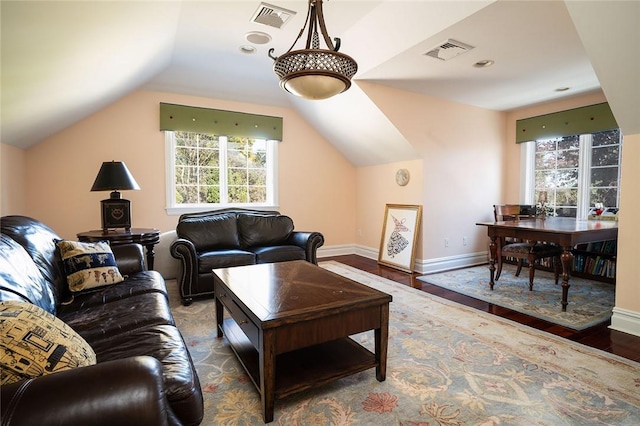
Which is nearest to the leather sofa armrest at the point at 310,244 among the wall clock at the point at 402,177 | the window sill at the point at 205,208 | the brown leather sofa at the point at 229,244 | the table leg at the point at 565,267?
the brown leather sofa at the point at 229,244

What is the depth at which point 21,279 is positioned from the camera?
5.12 feet

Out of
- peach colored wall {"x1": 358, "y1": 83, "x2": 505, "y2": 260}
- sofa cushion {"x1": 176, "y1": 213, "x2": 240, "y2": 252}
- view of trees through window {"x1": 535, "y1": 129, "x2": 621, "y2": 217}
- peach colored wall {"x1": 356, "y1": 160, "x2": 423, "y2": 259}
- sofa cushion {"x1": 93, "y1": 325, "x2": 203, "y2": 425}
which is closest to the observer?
sofa cushion {"x1": 93, "y1": 325, "x2": 203, "y2": 425}

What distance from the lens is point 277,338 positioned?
1535 millimetres

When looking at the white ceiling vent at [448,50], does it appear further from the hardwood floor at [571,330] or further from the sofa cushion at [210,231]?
the sofa cushion at [210,231]

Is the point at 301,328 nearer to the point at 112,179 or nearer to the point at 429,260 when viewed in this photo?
the point at 112,179

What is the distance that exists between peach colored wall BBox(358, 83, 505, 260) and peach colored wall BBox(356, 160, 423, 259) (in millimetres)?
43

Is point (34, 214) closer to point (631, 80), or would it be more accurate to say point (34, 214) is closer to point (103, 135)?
point (103, 135)

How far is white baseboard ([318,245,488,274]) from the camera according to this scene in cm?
449

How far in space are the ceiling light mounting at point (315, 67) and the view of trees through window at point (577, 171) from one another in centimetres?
422

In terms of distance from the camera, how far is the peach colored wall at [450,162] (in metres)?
4.26

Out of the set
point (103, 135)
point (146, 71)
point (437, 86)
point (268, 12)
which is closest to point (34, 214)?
point (103, 135)

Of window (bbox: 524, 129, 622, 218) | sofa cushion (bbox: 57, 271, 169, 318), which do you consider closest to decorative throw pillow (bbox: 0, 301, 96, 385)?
sofa cushion (bbox: 57, 271, 169, 318)

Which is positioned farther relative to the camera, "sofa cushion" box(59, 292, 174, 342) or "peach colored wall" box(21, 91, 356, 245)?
"peach colored wall" box(21, 91, 356, 245)

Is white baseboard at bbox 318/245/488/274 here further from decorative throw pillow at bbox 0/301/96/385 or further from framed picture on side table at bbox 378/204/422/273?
decorative throw pillow at bbox 0/301/96/385
